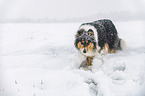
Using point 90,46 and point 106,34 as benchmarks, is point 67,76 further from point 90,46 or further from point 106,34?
point 106,34

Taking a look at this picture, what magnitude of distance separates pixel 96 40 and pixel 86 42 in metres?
0.30

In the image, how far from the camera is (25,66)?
2508mm

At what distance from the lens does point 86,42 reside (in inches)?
89.7

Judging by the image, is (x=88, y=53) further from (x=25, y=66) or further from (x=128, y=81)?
(x=25, y=66)

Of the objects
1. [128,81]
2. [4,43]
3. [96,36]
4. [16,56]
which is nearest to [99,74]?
[128,81]

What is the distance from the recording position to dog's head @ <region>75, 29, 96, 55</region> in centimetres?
228

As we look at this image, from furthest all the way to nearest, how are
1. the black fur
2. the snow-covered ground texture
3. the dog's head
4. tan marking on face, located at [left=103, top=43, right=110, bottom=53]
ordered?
tan marking on face, located at [left=103, top=43, right=110, bottom=53], the black fur, the dog's head, the snow-covered ground texture

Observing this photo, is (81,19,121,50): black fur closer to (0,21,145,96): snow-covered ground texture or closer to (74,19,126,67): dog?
(74,19,126,67): dog

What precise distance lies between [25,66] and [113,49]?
77.6 inches

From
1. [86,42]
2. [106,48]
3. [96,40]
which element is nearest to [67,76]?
[86,42]

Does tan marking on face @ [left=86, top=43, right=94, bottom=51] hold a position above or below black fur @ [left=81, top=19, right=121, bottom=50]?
below

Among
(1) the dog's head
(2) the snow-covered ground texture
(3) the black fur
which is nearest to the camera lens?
(2) the snow-covered ground texture

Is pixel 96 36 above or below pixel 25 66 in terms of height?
above

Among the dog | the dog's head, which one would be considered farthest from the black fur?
the dog's head
